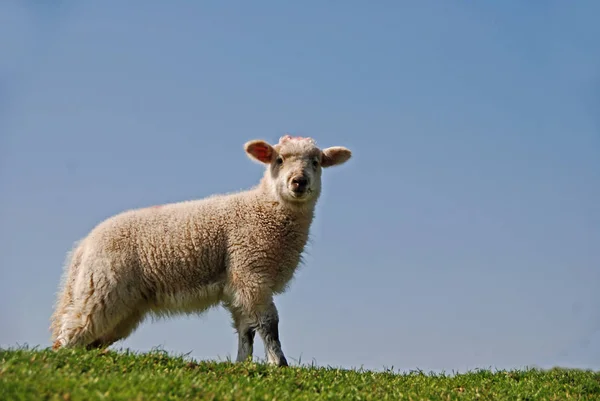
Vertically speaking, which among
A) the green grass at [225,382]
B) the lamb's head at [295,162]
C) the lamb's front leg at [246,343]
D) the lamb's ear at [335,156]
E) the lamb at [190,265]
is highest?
the lamb's ear at [335,156]

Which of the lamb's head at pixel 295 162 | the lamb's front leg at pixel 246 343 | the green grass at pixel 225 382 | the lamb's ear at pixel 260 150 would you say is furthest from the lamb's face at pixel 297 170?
the green grass at pixel 225 382

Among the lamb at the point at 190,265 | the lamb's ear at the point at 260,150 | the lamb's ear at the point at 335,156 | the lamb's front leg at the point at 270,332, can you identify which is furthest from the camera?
the lamb's ear at the point at 335,156

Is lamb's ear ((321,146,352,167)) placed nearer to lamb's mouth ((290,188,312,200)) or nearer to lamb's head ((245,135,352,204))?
lamb's head ((245,135,352,204))

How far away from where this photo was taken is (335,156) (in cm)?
1252

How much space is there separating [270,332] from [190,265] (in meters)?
1.59

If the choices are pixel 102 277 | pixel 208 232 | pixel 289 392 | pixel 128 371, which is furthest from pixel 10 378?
pixel 208 232

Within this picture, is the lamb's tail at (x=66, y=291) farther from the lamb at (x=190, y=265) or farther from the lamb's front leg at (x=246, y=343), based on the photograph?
the lamb's front leg at (x=246, y=343)

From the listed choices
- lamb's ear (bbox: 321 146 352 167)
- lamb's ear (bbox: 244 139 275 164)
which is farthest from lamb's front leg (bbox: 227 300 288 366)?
lamb's ear (bbox: 321 146 352 167)

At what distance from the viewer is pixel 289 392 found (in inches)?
327

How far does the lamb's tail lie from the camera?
11320 mm

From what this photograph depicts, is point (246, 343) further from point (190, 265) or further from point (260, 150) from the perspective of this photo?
point (260, 150)

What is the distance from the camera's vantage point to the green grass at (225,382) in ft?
22.5

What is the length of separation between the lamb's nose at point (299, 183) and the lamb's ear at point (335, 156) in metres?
0.92

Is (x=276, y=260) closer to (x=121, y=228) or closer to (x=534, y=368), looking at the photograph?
(x=121, y=228)
